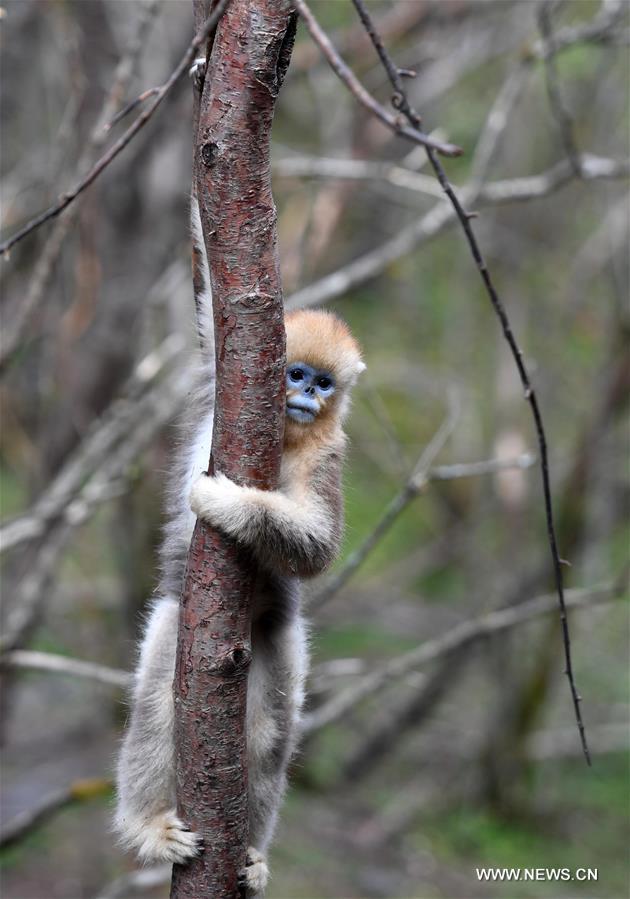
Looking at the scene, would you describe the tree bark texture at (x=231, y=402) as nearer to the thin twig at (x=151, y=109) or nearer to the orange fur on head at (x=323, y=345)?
the thin twig at (x=151, y=109)

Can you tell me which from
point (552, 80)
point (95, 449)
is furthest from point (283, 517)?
point (552, 80)

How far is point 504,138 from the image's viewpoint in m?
11.4

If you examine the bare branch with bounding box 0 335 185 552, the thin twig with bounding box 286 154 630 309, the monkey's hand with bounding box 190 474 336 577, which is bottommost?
the monkey's hand with bounding box 190 474 336 577

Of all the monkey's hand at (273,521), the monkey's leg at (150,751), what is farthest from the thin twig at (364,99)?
the monkey's leg at (150,751)

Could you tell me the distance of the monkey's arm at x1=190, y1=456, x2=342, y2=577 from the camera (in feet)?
10.3

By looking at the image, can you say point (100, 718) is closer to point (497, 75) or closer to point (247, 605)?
point (247, 605)

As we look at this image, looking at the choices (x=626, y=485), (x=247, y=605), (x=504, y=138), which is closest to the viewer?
(x=247, y=605)

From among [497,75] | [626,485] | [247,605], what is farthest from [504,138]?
[247,605]

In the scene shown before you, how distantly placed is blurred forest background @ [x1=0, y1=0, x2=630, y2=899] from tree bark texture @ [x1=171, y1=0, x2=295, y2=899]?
2075 mm

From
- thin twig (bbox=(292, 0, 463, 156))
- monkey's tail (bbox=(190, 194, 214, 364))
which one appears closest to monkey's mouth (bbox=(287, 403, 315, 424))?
monkey's tail (bbox=(190, 194, 214, 364))

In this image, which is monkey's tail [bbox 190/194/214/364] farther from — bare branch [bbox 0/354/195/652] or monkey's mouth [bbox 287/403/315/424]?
bare branch [bbox 0/354/195/652]

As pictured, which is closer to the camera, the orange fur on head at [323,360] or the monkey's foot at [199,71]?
the monkey's foot at [199,71]

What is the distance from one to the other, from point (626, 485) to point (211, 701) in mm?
7403

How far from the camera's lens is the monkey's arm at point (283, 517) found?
314cm
